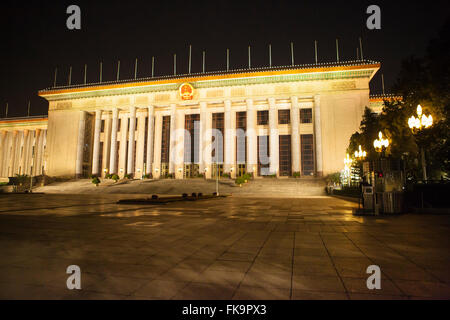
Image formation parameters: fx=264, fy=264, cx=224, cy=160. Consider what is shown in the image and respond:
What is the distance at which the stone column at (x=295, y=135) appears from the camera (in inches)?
1801

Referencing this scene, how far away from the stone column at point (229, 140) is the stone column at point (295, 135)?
34.6 feet

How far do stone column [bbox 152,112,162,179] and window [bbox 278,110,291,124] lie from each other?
24002 mm

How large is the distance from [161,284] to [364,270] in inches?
116

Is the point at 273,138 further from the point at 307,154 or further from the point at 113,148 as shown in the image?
the point at 113,148

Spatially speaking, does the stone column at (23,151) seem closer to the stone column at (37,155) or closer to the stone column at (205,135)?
the stone column at (37,155)

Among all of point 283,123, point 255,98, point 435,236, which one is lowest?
point 435,236

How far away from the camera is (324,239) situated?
630 cm

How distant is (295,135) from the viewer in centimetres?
4644

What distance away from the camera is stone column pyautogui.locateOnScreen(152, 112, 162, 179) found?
50.9 metres

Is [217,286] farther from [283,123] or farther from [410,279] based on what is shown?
[283,123]

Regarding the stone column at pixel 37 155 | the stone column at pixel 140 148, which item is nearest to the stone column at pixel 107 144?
Answer: the stone column at pixel 140 148
